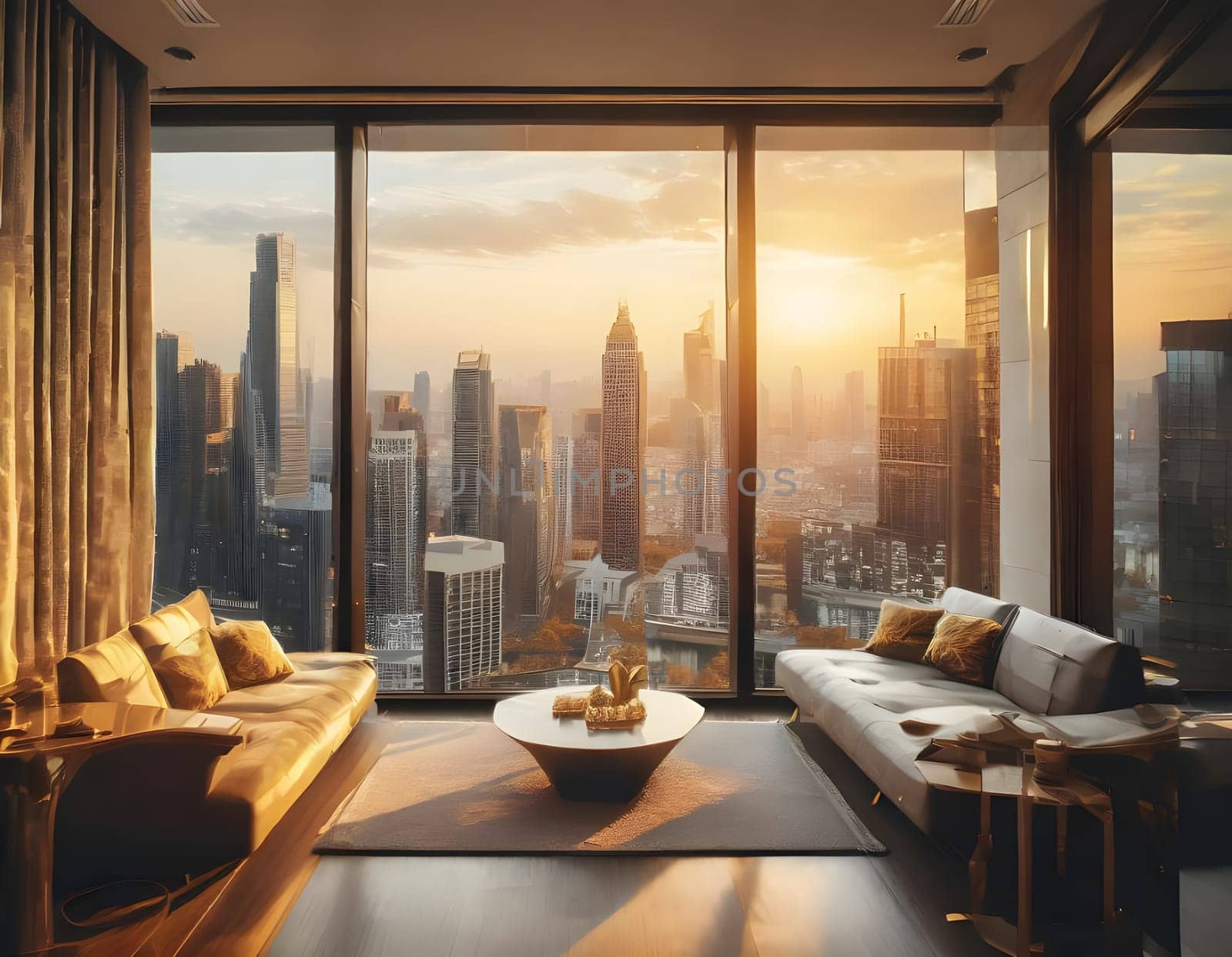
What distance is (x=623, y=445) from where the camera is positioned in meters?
4.59

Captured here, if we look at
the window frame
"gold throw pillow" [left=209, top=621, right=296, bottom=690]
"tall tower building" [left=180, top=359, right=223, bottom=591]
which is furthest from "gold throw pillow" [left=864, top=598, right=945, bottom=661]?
"tall tower building" [left=180, top=359, right=223, bottom=591]

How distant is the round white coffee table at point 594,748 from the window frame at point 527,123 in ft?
4.96

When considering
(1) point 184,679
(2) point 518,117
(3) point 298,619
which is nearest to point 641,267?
(2) point 518,117

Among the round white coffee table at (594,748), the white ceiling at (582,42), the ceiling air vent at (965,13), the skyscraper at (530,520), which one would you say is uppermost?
the white ceiling at (582,42)

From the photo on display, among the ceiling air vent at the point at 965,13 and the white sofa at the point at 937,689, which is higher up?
the ceiling air vent at the point at 965,13

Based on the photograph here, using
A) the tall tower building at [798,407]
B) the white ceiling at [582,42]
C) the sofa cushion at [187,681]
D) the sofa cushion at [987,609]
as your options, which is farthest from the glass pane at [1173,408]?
the sofa cushion at [187,681]

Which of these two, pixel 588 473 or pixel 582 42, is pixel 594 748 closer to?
pixel 588 473

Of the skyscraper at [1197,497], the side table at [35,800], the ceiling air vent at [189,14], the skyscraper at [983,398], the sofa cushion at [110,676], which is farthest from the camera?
the skyscraper at [983,398]

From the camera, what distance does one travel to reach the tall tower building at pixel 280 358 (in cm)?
448

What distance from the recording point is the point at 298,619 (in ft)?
14.8

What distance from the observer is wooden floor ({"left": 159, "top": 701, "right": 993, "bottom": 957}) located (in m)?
2.24

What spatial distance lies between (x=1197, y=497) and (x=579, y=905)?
7.84ft

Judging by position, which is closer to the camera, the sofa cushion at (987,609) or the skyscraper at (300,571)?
the sofa cushion at (987,609)

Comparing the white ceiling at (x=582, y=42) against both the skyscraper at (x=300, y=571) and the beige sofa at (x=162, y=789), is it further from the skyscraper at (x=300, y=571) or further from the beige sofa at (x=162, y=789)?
the beige sofa at (x=162, y=789)
